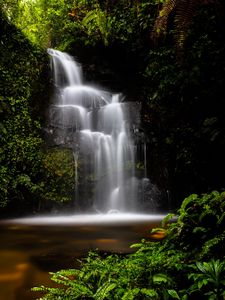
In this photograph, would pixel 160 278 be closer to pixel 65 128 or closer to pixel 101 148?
pixel 101 148

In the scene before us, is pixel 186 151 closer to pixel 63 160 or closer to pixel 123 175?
pixel 123 175

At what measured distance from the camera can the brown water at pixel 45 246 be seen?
3033mm

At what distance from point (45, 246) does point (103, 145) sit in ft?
17.3

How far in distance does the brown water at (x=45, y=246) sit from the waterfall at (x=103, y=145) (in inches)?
95.0

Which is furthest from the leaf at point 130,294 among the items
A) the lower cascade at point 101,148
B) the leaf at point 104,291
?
the lower cascade at point 101,148

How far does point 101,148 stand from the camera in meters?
9.45

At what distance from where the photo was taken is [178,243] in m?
2.85

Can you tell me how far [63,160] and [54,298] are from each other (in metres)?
6.89

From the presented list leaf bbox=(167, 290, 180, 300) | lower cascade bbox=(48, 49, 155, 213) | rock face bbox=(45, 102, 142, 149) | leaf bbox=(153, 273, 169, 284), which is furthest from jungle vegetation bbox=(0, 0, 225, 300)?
lower cascade bbox=(48, 49, 155, 213)

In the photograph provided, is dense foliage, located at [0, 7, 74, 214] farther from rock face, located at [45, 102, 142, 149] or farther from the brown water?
the brown water

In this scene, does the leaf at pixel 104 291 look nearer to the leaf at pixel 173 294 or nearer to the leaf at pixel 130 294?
the leaf at pixel 130 294

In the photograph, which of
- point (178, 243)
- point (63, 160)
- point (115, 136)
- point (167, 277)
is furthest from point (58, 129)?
point (167, 277)

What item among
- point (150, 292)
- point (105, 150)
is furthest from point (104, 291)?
point (105, 150)

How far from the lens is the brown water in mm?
3033
